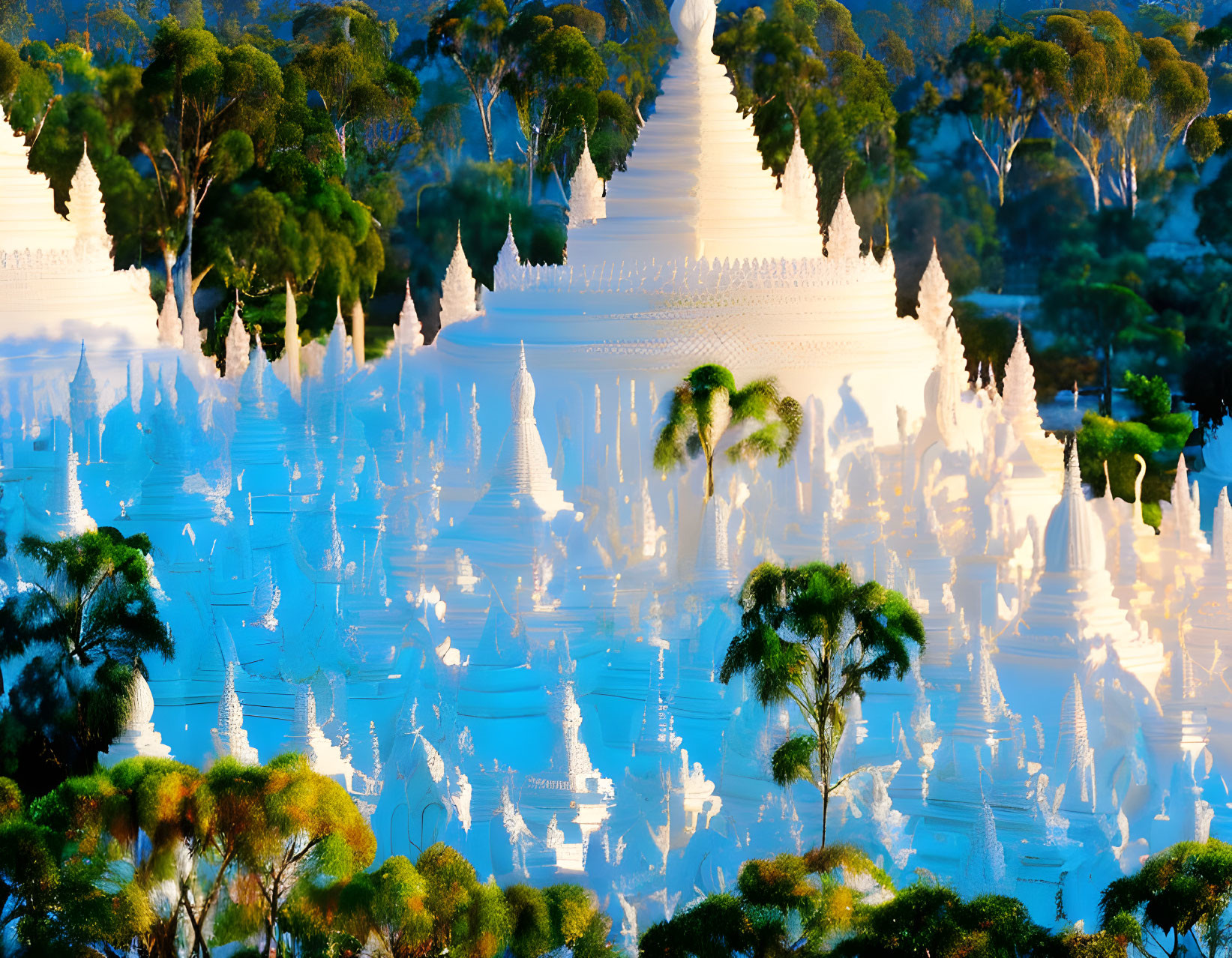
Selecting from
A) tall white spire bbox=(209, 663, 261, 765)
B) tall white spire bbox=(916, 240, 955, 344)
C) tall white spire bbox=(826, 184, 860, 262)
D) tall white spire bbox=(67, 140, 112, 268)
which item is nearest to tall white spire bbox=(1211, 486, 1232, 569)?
tall white spire bbox=(916, 240, 955, 344)

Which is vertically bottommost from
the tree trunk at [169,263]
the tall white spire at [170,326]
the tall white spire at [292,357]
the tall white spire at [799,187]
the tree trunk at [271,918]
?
the tree trunk at [169,263]

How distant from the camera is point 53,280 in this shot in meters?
35.0

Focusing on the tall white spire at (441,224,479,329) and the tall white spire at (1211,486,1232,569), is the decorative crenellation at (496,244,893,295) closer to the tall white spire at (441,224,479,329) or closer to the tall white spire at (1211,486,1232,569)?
the tall white spire at (1211,486,1232,569)

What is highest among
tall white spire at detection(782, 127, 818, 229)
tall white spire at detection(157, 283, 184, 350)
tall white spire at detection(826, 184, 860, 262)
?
tall white spire at detection(782, 127, 818, 229)

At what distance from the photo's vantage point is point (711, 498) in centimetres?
2592

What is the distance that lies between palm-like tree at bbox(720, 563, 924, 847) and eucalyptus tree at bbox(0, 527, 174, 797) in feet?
19.7

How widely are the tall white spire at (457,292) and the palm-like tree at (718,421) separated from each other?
1042 centimetres

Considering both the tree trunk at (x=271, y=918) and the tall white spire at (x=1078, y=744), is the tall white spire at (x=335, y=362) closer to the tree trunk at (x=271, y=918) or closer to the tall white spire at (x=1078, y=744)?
the tall white spire at (x=1078, y=744)

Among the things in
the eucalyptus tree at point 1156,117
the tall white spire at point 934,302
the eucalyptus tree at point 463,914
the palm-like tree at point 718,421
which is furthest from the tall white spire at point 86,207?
the eucalyptus tree at point 1156,117

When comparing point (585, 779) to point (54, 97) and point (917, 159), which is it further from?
point (917, 159)

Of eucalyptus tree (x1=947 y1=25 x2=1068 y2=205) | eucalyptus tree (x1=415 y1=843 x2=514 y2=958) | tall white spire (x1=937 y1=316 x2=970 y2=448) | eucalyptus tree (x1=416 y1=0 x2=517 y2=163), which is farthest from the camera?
eucalyptus tree (x1=416 y1=0 x2=517 y2=163)

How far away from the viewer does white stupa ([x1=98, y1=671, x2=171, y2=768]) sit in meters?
23.1

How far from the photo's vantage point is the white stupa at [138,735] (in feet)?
75.9

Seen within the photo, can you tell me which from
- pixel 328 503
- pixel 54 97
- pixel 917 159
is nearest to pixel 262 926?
pixel 328 503
